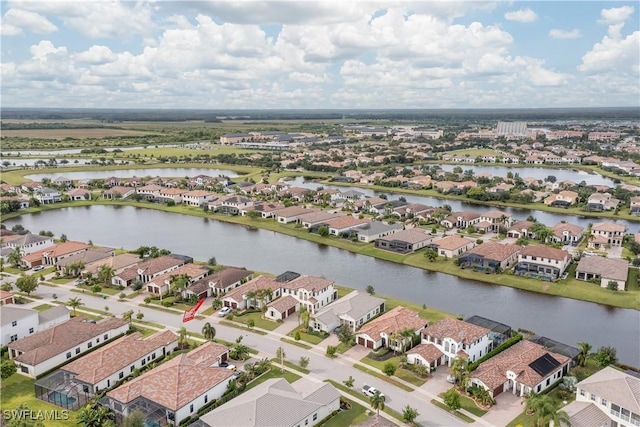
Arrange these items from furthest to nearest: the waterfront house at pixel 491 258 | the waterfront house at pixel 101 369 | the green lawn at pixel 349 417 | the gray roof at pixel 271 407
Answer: the waterfront house at pixel 491 258
the waterfront house at pixel 101 369
the green lawn at pixel 349 417
the gray roof at pixel 271 407

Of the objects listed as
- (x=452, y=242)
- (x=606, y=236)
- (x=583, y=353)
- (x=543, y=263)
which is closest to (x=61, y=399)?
(x=583, y=353)

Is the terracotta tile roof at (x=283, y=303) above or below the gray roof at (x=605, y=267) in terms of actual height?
below

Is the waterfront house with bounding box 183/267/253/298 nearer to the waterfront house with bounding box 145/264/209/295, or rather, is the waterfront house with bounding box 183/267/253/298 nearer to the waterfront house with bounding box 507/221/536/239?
the waterfront house with bounding box 145/264/209/295

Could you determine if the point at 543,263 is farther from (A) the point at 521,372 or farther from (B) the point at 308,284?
(B) the point at 308,284

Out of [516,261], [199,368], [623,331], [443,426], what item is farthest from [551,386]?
[516,261]

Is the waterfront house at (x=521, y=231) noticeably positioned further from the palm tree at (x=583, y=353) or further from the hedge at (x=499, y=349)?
the palm tree at (x=583, y=353)

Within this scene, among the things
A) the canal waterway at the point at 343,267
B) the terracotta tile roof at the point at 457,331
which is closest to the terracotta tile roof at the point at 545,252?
the canal waterway at the point at 343,267
